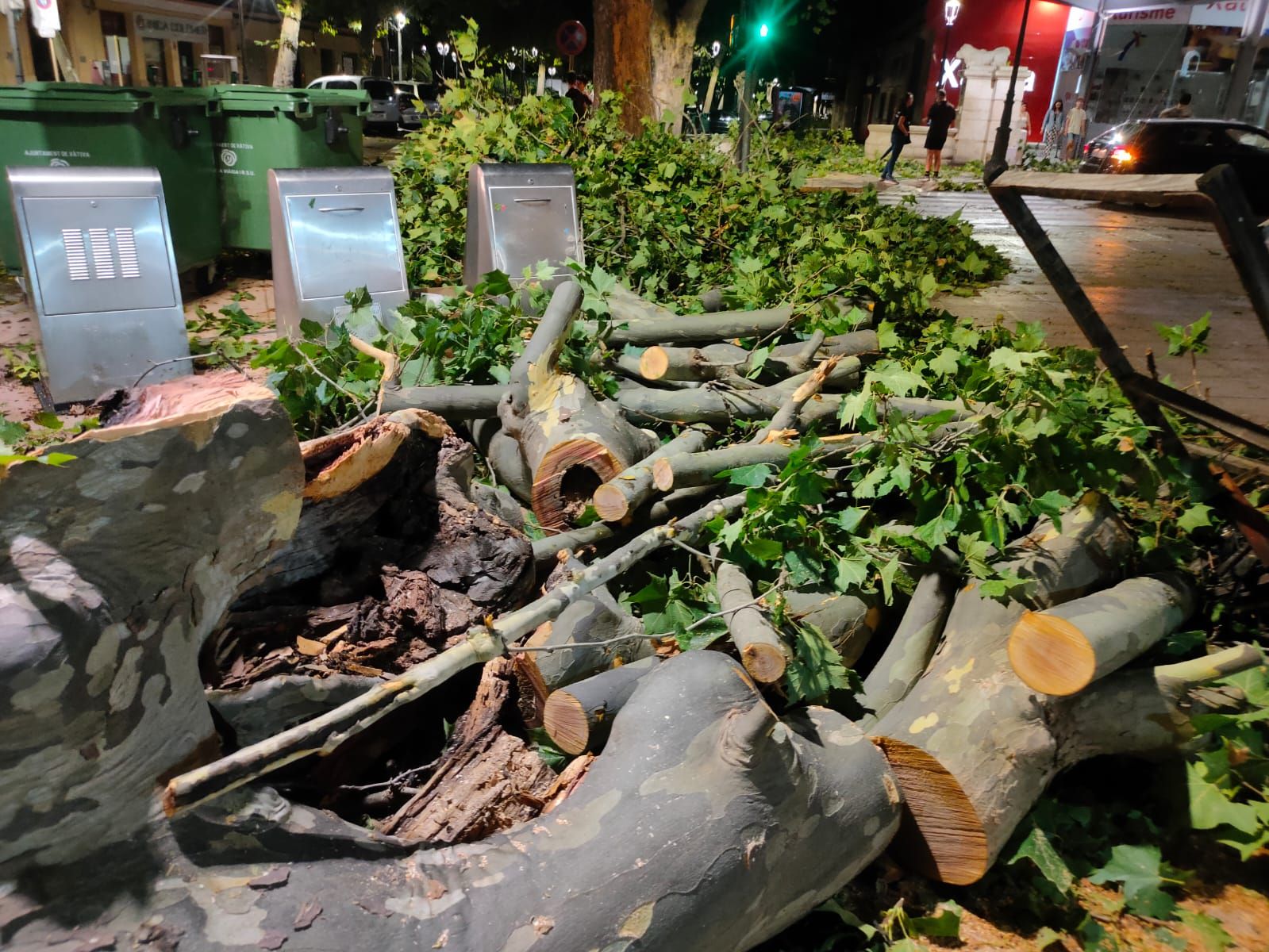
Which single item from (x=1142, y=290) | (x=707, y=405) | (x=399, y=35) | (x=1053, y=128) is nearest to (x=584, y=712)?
(x=707, y=405)

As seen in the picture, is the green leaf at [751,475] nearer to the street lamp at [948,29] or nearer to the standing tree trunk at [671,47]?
the standing tree trunk at [671,47]

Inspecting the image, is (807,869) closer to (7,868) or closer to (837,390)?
(7,868)

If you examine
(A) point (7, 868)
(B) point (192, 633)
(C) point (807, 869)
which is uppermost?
(B) point (192, 633)

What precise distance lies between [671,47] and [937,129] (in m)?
8.05

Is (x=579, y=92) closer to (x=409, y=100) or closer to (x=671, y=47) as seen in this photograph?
(x=671, y=47)

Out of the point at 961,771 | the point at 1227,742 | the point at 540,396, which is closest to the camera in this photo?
the point at 961,771

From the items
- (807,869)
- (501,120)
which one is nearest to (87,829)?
(807,869)

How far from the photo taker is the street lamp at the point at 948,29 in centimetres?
1738

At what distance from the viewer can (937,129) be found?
17.5 meters

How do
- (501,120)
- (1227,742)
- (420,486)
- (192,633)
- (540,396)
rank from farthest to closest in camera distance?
(501,120), (540,396), (420,486), (1227,742), (192,633)

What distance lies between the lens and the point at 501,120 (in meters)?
8.07

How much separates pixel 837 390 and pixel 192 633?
3720 millimetres

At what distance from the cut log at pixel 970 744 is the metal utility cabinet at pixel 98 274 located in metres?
4.68

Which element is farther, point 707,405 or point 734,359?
point 734,359
